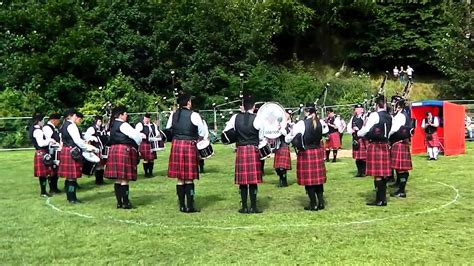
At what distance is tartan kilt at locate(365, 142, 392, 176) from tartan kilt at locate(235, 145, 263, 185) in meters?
1.71

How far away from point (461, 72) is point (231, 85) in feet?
37.1

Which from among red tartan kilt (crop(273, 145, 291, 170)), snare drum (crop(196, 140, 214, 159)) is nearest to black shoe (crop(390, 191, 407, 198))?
red tartan kilt (crop(273, 145, 291, 170))

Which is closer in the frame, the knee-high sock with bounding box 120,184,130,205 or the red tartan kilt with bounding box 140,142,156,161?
A: the knee-high sock with bounding box 120,184,130,205

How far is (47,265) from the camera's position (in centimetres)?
568

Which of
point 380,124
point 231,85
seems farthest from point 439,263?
point 231,85

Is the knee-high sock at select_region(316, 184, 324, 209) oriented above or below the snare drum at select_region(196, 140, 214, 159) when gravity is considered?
below

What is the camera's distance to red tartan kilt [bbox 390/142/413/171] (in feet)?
30.1

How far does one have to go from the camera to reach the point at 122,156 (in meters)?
8.48

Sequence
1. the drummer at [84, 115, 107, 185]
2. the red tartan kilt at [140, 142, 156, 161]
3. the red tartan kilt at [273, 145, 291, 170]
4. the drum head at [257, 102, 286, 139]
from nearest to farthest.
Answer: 1. the drum head at [257, 102, 286, 139]
2. the red tartan kilt at [273, 145, 291, 170]
3. the drummer at [84, 115, 107, 185]
4. the red tartan kilt at [140, 142, 156, 161]

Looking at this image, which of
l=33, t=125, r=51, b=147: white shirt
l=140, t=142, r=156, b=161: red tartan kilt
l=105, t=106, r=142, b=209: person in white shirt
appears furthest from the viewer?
l=140, t=142, r=156, b=161: red tartan kilt

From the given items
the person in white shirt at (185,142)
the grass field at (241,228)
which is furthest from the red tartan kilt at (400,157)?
the person in white shirt at (185,142)

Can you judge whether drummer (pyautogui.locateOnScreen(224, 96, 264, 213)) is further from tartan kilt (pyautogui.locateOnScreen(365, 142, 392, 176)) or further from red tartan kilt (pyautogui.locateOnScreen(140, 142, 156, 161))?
red tartan kilt (pyautogui.locateOnScreen(140, 142, 156, 161))

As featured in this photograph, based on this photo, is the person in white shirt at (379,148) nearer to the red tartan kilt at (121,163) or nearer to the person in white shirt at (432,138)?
the red tartan kilt at (121,163)

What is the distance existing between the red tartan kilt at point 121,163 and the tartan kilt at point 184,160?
0.77 meters
